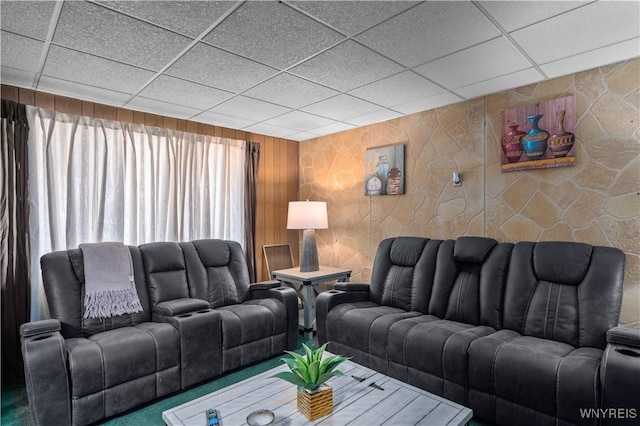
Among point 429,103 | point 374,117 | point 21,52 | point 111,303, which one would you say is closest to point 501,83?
point 429,103

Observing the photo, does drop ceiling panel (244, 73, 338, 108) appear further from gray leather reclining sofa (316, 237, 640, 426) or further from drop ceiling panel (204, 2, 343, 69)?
gray leather reclining sofa (316, 237, 640, 426)

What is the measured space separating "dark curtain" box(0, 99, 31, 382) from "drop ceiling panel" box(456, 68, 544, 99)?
373 centimetres

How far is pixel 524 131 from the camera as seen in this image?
2.98 meters

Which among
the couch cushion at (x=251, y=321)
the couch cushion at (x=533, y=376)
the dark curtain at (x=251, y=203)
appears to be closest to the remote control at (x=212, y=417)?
the couch cushion at (x=251, y=321)

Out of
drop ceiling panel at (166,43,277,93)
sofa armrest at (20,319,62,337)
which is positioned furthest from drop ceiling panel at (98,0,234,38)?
sofa armrest at (20,319,62,337)

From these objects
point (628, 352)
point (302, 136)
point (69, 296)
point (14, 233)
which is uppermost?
point (302, 136)

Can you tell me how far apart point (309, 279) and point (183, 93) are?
7.25 feet

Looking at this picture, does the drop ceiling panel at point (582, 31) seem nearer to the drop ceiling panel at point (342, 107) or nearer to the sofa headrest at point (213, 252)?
the drop ceiling panel at point (342, 107)

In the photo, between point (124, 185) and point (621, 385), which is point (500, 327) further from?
point (124, 185)

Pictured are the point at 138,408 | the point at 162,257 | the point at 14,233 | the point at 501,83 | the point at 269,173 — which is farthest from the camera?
the point at 269,173

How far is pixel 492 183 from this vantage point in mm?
3193

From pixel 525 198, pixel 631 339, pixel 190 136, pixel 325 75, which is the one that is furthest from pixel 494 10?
pixel 190 136

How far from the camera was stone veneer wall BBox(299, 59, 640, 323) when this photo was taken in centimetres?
253

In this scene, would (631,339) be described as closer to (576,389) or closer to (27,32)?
(576,389)
